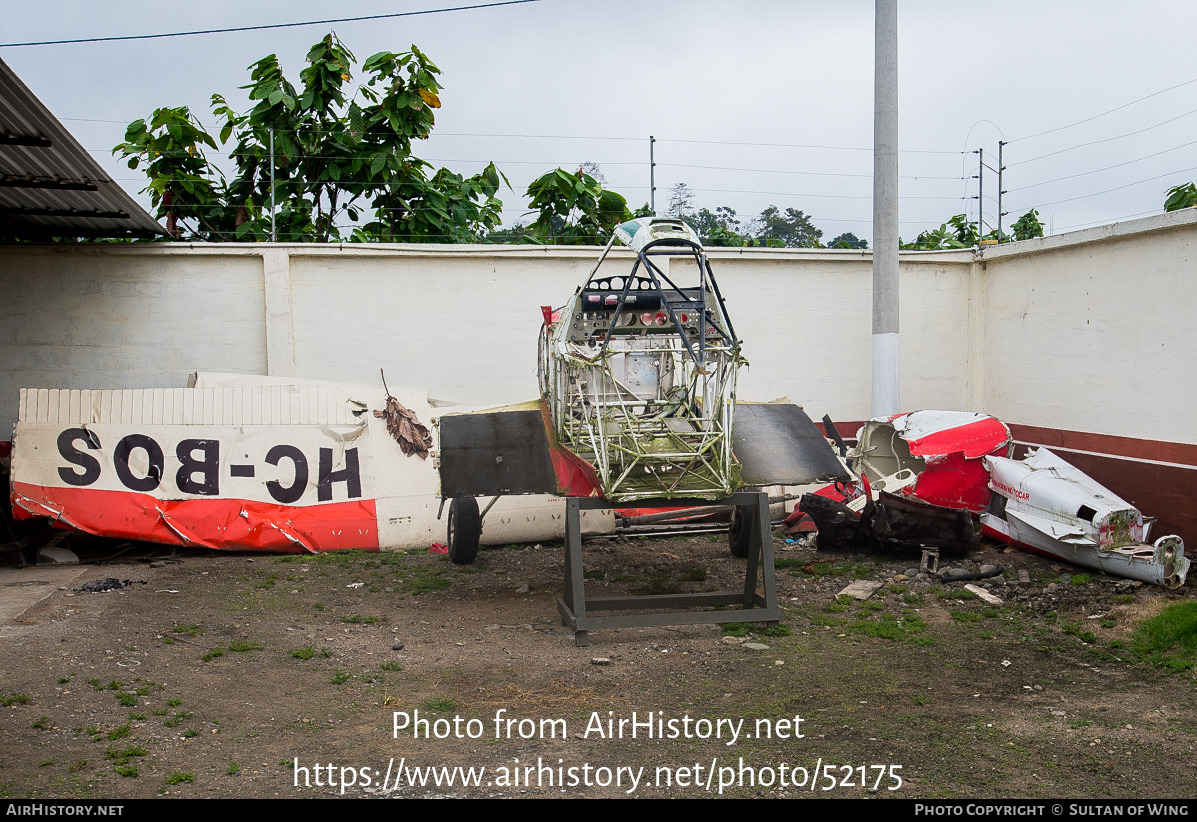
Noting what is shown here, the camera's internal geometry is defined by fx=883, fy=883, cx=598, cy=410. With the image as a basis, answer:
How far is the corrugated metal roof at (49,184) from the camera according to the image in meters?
6.90

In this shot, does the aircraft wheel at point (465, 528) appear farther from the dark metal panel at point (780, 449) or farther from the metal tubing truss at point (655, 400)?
the dark metal panel at point (780, 449)

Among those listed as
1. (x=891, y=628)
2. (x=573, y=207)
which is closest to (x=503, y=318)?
(x=573, y=207)

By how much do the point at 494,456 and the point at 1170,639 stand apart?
5118 millimetres

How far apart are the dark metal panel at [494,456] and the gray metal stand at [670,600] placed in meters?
0.49

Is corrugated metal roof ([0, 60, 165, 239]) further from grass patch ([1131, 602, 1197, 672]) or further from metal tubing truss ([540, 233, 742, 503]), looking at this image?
grass patch ([1131, 602, 1197, 672])

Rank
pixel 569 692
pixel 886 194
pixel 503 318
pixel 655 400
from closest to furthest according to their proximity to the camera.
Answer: pixel 569 692 → pixel 655 400 → pixel 886 194 → pixel 503 318

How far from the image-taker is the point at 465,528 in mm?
8672

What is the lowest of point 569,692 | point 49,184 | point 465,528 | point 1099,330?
point 569,692

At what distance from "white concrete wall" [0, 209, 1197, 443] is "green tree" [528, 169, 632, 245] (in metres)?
2.21

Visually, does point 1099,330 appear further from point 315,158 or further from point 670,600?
point 315,158

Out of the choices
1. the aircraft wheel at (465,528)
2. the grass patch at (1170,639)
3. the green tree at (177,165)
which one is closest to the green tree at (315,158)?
the green tree at (177,165)

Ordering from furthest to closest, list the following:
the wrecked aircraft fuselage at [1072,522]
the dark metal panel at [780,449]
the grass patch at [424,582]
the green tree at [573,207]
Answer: the green tree at [573,207] → the grass patch at [424,582] → the wrecked aircraft fuselage at [1072,522] → the dark metal panel at [780,449]

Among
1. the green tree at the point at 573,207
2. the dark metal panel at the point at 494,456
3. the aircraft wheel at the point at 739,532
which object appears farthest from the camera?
the green tree at the point at 573,207
